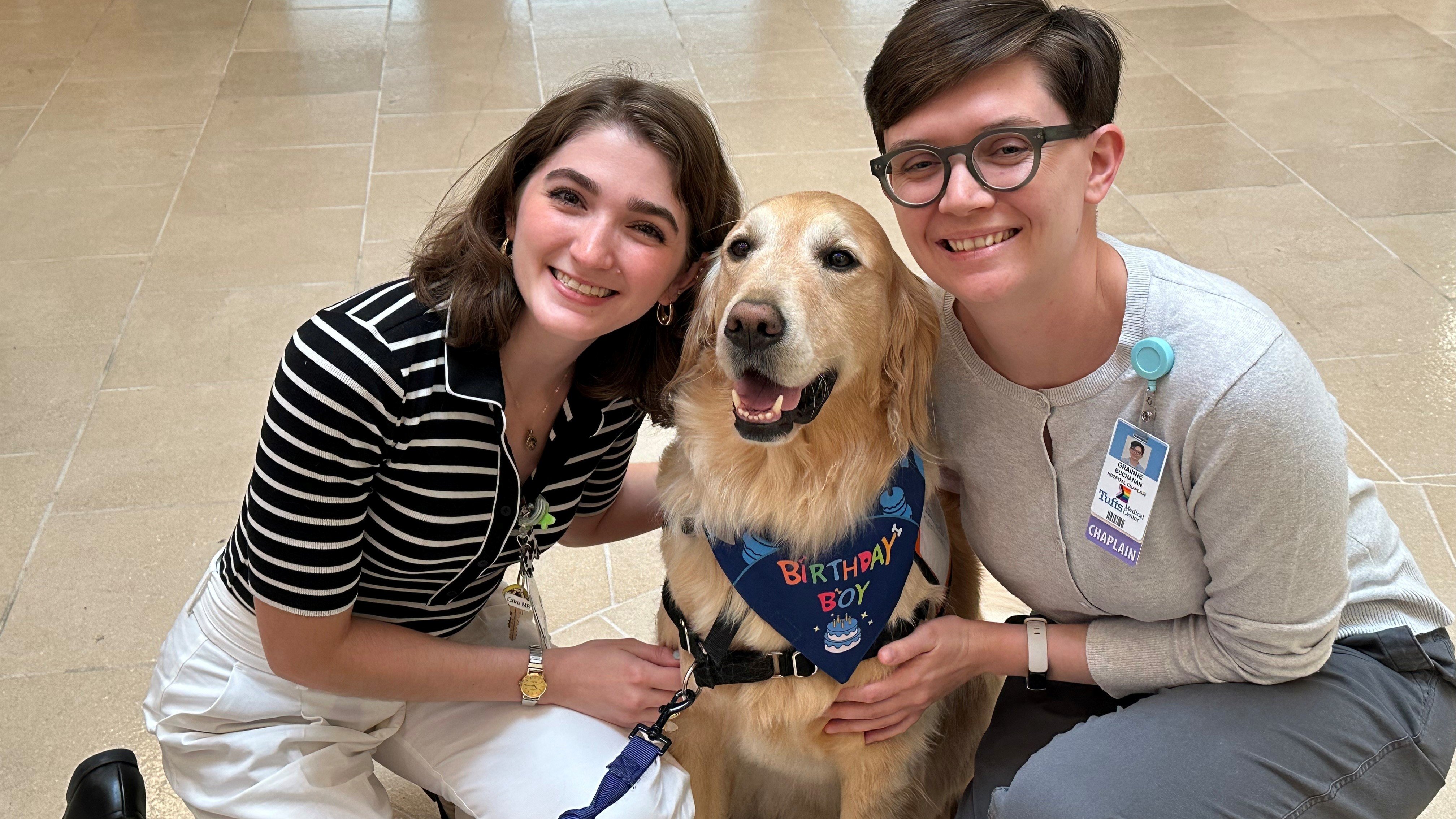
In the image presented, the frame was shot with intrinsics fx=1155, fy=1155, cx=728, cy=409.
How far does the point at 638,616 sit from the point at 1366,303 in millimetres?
2795

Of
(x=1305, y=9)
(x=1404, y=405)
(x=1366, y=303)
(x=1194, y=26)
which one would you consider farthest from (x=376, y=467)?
(x=1305, y=9)

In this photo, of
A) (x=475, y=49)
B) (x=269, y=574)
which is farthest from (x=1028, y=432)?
(x=475, y=49)

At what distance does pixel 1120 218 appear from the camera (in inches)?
176

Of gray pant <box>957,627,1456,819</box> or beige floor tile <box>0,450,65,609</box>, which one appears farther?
beige floor tile <box>0,450,65,609</box>

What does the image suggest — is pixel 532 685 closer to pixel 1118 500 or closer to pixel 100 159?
pixel 1118 500

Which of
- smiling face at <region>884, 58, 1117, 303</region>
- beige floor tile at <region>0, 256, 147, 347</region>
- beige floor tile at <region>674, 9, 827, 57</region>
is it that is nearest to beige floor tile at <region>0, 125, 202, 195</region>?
beige floor tile at <region>0, 256, 147, 347</region>

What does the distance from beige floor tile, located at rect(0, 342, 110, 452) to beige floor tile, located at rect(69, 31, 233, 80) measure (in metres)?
2.73

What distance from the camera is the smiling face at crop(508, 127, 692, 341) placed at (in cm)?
165

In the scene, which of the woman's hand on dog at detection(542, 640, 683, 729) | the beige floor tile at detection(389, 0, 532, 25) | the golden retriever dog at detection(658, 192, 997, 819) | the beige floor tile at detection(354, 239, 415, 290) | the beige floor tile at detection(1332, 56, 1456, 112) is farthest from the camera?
the beige floor tile at detection(389, 0, 532, 25)

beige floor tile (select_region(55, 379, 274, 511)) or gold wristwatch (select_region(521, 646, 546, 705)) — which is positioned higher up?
gold wristwatch (select_region(521, 646, 546, 705))

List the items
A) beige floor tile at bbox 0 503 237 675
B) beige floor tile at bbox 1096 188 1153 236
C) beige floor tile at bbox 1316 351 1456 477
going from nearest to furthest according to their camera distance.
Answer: beige floor tile at bbox 0 503 237 675
beige floor tile at bbox 1316 351 1456 477
beige floor tile at bbox 1096 188 1153 236

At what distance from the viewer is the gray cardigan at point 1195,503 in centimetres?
152

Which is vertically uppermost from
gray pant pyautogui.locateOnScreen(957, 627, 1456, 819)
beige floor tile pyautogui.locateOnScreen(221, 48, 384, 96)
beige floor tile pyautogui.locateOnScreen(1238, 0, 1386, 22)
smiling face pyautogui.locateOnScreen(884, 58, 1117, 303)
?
smiling face pyautogui.locateOnScreen(884, 58, 1117, 303)

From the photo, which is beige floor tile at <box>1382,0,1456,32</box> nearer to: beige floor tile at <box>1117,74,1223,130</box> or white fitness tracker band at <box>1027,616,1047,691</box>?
beige floor tile at <box>1117,74,1223,130</box>
